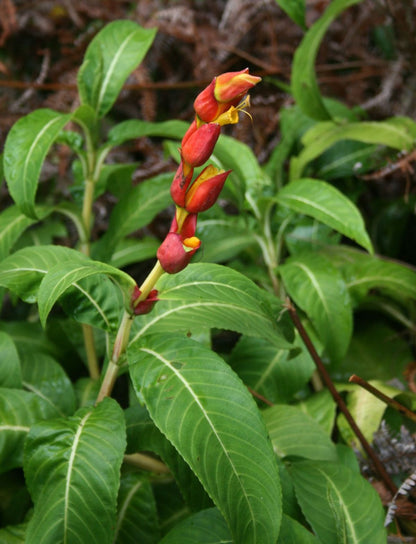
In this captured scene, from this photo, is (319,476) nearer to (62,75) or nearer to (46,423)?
(46,423)

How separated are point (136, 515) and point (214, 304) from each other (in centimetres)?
42

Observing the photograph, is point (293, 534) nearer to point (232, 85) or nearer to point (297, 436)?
point (297, 436)

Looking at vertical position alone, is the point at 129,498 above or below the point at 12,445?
below

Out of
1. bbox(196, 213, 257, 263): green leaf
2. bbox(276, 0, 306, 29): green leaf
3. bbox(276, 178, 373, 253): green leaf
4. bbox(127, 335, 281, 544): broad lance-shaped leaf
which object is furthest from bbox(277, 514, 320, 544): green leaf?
bbox(276, 0, 306, 29): green leaf

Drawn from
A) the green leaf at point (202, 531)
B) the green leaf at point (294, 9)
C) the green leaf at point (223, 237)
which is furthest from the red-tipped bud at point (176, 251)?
the green leaf at point (294, 9)

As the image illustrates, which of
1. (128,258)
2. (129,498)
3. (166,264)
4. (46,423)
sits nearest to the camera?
(166,264)

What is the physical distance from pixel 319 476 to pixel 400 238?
38.1 inches

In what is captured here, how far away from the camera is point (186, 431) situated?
74 cm

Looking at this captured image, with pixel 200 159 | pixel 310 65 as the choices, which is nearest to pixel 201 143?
pixel 200 159

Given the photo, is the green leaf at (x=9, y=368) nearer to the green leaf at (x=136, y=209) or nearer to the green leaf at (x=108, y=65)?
the green leaf at (x=136, y=209)

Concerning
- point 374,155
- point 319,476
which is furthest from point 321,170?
point 319,476

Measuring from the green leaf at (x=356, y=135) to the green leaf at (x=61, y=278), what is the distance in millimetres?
856

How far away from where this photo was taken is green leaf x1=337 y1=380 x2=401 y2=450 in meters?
1.15

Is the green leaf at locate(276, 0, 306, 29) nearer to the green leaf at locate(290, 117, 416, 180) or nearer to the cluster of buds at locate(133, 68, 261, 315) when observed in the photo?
the green leaf at locate(290, 117, 416, 180)
